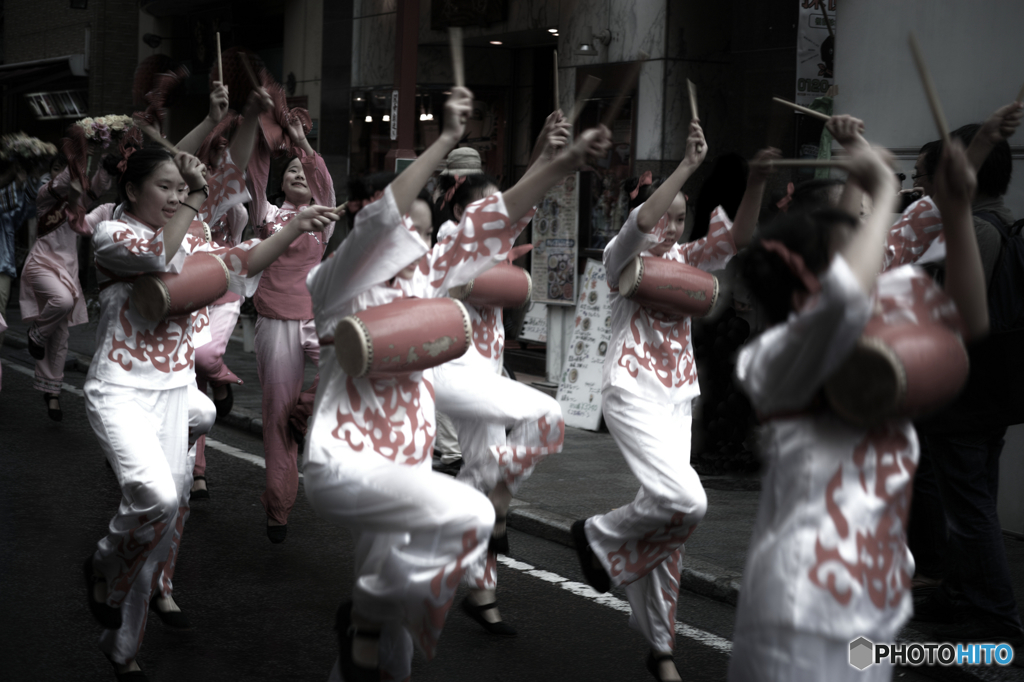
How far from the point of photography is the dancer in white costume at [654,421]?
14.1ft

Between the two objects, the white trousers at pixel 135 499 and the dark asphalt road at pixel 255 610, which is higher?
the white trousers at pixel 135 499

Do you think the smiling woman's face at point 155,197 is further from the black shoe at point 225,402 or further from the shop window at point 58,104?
the shop window at point 58,104

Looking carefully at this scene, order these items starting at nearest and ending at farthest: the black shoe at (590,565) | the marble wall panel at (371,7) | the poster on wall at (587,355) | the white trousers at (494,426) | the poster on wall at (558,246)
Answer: the black shoe at (590,565)
the white trousers at (494,426)
the poster on wall at (587,355)
the poster on wall at (558,246)
the marble wall panel at (371,7)

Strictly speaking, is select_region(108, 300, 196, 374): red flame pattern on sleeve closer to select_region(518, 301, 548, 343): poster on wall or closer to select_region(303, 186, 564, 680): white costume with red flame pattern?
select_region(303, 186, 564, 680): white costume with red flame pattern

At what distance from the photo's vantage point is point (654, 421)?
4457 mm

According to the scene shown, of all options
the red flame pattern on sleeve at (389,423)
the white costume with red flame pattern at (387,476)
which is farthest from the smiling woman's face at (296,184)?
the red flame pattern on sleeve at (389,423)

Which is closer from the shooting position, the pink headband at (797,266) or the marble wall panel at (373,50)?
the pink headband at (797,266)

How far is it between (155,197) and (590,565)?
7.34 ft

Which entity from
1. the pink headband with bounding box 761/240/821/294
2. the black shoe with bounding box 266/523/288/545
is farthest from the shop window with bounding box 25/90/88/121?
the pink headband with bounding box 761/240/821/294

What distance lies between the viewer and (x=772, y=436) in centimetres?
278

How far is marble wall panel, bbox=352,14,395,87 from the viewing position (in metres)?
14.2

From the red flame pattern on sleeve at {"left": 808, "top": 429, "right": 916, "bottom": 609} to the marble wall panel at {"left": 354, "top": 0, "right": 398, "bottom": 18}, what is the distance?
12.3 metres

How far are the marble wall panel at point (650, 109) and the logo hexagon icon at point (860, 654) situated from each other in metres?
8.13

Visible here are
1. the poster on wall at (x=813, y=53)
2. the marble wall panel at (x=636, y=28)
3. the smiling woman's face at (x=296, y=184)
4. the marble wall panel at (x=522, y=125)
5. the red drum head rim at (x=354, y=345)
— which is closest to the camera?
the red drum head rim at (x=354, y=345)
